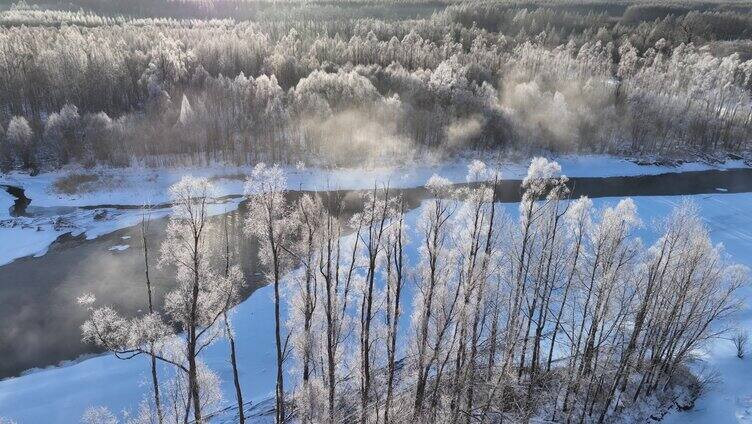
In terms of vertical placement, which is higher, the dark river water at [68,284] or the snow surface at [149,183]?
the snow surface at [149,183]

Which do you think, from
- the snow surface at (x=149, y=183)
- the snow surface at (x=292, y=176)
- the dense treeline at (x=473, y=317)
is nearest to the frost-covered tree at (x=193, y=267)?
the dense treeline at (x=473, y=317)

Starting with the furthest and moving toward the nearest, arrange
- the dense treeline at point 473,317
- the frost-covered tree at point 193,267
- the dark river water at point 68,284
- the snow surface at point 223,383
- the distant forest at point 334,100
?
the distant forest at point 334,100
the dark river water at point 68,284
the snow surface at point 223,383
the dense treeline at point 473,317
the frost-covered tree at point 193,267

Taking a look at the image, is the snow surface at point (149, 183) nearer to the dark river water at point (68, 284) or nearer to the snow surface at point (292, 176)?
the snow surface at point (292, 176)

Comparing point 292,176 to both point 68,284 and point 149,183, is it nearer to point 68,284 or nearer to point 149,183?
point 149,183

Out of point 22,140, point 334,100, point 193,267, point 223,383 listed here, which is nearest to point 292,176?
point 334,100

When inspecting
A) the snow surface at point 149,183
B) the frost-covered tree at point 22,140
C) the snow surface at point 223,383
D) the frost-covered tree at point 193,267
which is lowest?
the snow surface at point 223,383

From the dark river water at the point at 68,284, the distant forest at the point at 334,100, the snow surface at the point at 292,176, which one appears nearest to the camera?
the dark river water at the point at 68,284

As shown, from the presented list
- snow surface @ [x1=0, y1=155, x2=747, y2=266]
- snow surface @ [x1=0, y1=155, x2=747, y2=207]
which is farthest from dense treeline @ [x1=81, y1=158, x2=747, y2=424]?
snow surface @ [x1=0, y1=155, x2=747, y2=207]
